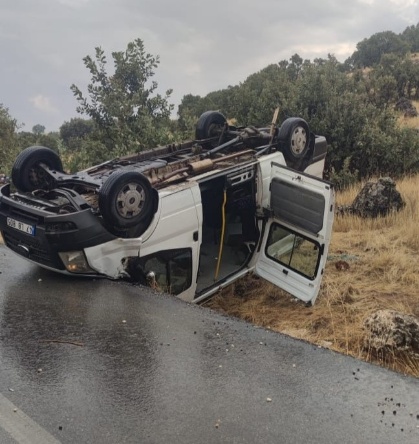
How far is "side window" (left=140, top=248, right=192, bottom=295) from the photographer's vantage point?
19.1 ft

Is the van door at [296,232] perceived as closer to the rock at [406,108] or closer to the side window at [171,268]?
the side window at [171,268]

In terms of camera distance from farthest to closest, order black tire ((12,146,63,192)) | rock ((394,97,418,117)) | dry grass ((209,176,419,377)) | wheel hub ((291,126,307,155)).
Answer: rock ((394,97,418,117)) < wheel hub ((291,126,307,155)) < black tire ((12,146,63,192)) < dry grass ((209,176,419,377))

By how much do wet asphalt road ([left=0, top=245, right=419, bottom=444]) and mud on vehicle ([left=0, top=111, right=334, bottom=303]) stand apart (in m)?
0.61

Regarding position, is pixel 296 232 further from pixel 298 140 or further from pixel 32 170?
pixel 32 170

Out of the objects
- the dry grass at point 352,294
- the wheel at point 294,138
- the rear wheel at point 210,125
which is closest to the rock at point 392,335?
the dry grass at point 352,294

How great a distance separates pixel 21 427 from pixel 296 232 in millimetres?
4058

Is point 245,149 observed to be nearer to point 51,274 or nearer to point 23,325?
point 51,274

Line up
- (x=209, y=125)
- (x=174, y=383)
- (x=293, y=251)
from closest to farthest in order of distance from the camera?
(x=174, y=383), (x=293, y=251), (x=209, y=125)

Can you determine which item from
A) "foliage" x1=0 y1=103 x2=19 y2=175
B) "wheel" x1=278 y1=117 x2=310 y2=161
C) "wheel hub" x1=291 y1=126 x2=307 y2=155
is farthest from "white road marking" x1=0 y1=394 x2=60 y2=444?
"foliage" x1=0 y1=103 x2=19 y2=175

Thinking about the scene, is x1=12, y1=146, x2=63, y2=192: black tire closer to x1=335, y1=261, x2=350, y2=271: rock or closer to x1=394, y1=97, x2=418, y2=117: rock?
x1=335, y1=261, x2=350, y2=271: rock

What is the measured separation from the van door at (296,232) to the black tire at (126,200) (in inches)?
70.4

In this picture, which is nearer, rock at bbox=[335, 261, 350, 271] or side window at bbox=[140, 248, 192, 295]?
side window at bbox=[140, 248, 192, 295]

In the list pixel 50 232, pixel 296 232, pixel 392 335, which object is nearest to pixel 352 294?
pixel 296 232

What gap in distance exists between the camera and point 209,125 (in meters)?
8.42
